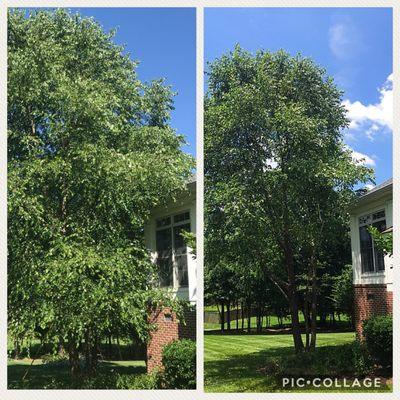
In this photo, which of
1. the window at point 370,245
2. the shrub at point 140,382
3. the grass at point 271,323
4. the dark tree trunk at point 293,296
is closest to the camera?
the shrub at point 140,382

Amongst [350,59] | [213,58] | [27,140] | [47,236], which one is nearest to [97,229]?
[47,236]

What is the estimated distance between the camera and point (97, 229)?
6.56 metres

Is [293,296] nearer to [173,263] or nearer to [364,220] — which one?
[364,220]

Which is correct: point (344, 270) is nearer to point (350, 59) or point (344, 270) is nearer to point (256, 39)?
point (350, 59)

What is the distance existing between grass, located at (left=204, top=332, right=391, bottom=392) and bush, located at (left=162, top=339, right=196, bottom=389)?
0.28 metres

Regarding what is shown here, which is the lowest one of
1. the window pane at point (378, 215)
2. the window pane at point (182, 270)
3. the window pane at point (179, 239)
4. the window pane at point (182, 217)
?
the window pane at point (182, 270)

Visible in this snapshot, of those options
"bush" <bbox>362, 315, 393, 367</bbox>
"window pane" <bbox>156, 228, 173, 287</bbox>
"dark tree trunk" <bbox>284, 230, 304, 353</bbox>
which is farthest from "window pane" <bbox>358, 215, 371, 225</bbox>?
"window pane" <bbox>156, 228, 173, 287</bbox>

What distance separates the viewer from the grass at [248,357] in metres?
6.54

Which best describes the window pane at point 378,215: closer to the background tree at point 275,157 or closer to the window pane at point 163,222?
the background tree at point 275,157

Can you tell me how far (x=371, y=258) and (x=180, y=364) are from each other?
12.4 ft

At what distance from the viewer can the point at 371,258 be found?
848 centimetres

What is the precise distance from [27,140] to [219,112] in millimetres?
2772

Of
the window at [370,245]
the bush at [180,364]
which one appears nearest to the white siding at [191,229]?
the bush at [180,364]

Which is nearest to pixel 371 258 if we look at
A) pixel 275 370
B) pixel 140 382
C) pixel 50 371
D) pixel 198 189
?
pixel 275 370
